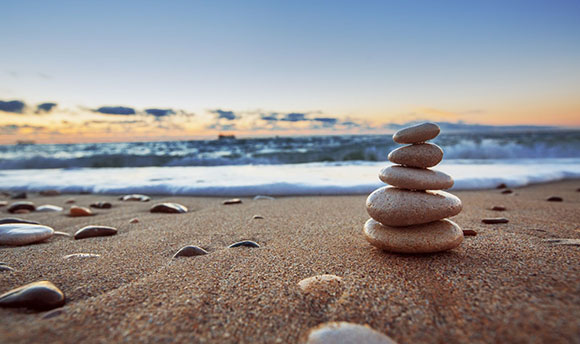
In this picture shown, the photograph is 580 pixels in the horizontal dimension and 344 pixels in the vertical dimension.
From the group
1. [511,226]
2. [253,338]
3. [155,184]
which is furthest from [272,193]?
[253,338]

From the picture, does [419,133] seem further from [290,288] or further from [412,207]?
[290,288]

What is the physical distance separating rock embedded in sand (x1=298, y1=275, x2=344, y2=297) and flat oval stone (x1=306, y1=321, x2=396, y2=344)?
0.24 meters

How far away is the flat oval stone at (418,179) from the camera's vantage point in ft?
5.77

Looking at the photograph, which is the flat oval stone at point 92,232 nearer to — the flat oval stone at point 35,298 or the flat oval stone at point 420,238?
the flat oval stone at point 35,298

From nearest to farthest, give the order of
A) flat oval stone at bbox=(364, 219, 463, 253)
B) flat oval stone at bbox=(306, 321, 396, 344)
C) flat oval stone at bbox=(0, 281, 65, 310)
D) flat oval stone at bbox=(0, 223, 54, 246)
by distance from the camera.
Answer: flat oval stone at bbox=(306, 321, 396, 344) < flat oval stone at bbox=(0, 281, 65, 310) < flat oval stone at bbox=(364, 219, 463, 253) < flat oval stone at bbox=(0, 223, 54, 246)

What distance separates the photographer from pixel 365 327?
41.6 inches

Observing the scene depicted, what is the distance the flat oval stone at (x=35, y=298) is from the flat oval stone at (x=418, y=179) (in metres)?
1.70

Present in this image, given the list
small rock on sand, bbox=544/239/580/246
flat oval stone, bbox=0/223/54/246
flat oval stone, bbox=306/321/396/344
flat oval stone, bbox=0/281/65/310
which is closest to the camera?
flat oval stone, bbox=306/321/396/344

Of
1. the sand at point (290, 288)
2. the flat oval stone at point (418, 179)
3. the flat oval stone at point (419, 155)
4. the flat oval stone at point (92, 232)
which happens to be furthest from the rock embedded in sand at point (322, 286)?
the flat oval stone at point (92, 232)

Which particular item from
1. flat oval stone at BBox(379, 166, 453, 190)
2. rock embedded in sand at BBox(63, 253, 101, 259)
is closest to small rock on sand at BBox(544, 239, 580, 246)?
flat oval stone at BBox(379, 166, 453, 190)

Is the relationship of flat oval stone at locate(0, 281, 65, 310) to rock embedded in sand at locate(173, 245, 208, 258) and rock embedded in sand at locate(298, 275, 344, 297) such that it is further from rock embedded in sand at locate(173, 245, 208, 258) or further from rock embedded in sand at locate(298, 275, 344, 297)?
rock embedded in sand at locate(298, 275, 344, 297)

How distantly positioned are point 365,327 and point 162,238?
5.94 ft

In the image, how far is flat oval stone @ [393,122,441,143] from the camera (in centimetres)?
178

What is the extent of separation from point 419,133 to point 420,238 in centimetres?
59
